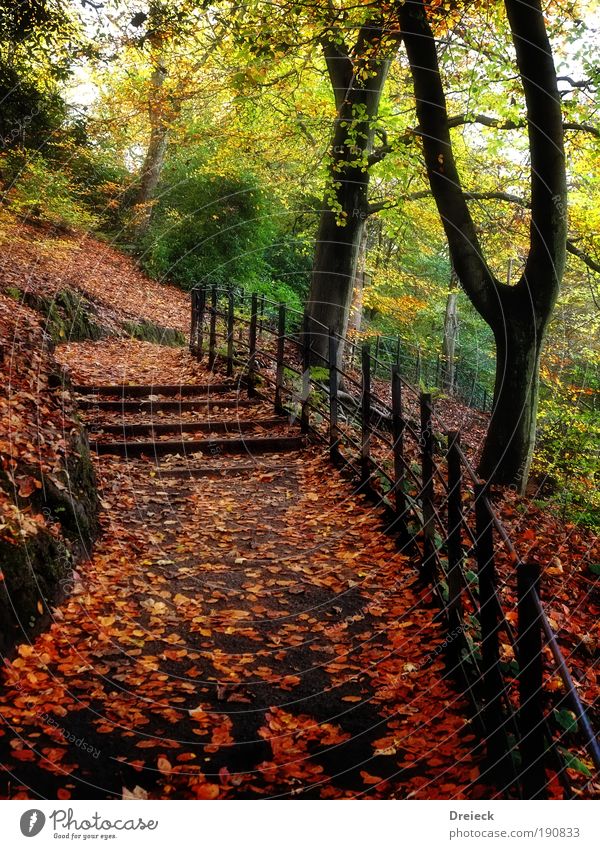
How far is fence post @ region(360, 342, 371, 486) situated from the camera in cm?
733

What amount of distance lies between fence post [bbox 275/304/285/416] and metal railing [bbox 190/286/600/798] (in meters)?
0.02

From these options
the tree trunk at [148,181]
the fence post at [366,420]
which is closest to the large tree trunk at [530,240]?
the fence post at [366,420]

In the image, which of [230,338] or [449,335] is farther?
[449,335]

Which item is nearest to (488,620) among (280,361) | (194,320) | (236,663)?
(236,663)

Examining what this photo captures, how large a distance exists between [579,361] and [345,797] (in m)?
16.9

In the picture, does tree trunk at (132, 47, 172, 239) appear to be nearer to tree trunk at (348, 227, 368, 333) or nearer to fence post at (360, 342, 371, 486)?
tree trunk at (348, 227, 368, 333)

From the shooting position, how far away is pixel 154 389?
35.7 ft

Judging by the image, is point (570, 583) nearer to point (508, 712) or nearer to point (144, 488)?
point (508, 712)

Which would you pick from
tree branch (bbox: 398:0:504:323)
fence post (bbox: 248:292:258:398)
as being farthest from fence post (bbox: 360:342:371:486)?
fence post (bbox: 248:292:258:398)

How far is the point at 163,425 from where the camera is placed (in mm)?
9211

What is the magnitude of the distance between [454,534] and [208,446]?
5.08m

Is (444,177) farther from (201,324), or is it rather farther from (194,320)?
(194,320)

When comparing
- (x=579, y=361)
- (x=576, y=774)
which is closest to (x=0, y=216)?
(x=576, y=774)
